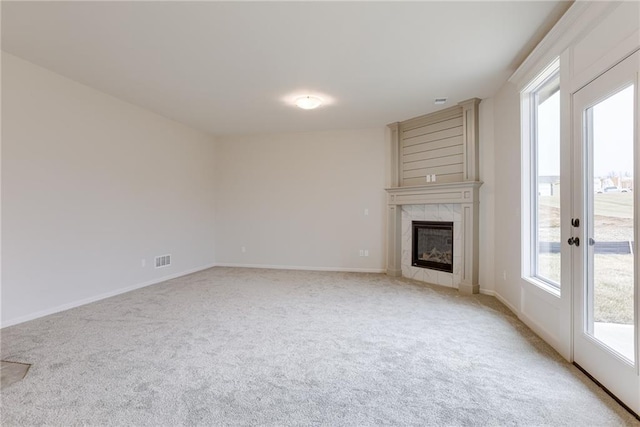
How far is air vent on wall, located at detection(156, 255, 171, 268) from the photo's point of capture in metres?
4.92

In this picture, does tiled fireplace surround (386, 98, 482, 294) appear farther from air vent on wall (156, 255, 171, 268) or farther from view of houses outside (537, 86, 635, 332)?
air vent on wall (156, 255, 171, 268)

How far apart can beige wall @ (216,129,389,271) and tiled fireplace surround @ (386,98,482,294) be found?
0.31 m

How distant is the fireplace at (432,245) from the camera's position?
4.72 metres

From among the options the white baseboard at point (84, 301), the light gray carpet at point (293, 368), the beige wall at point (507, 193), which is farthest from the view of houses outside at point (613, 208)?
the white baseboard at point (84, 301)

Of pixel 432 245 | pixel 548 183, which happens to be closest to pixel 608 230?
pixel 548 183

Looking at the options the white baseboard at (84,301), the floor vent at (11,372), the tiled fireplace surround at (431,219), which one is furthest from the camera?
the tiled fireplace surround at (431,219)

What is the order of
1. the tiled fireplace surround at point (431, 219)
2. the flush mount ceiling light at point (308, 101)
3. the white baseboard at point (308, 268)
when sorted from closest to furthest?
the flush mount ceiling light at point (308, 101) → the tiled fireplace surround at point (431, 219) → the white baseboard at point (308, 268)

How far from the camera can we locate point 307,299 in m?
3.90

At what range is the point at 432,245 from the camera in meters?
4.98

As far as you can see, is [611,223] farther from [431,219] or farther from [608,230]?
[431,219]

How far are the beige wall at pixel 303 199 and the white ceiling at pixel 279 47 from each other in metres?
1.56

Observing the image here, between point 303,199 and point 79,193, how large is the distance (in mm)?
3570

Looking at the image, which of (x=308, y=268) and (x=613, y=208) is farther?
(x=308, y=268)

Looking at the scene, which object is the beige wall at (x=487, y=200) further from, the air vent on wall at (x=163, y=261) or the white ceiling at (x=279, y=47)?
the air vent on wall at (x=163, y=261)
